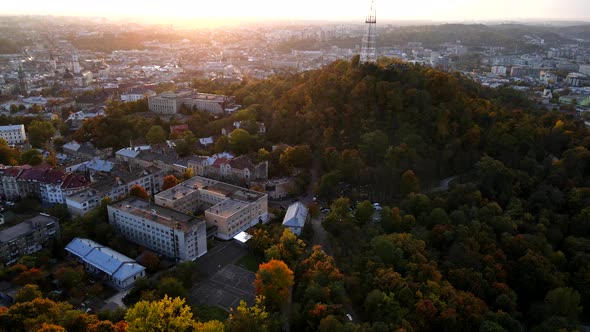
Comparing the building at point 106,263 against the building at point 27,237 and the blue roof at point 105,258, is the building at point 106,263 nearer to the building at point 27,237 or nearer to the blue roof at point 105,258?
the blue roof at point 105,258

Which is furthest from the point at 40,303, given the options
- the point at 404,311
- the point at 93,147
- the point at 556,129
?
the point at 556,129

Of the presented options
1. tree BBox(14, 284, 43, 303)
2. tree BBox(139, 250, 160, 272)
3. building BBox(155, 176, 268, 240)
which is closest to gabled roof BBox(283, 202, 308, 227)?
building BBox(155, 176, 268, 240)

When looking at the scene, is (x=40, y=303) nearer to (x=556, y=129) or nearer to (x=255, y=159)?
(x=255, y=159)

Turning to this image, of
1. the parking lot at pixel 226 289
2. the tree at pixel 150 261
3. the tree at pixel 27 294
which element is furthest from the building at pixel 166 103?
the tree at pixel 27 294

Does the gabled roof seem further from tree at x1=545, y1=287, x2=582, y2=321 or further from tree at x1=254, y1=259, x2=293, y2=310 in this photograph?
tree at x1=545, y1=287, x2=582, y2=321

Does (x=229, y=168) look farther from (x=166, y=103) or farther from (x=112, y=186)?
(x=166, y=103)

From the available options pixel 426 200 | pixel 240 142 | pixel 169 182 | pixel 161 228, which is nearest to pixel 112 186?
pixel 169 182
